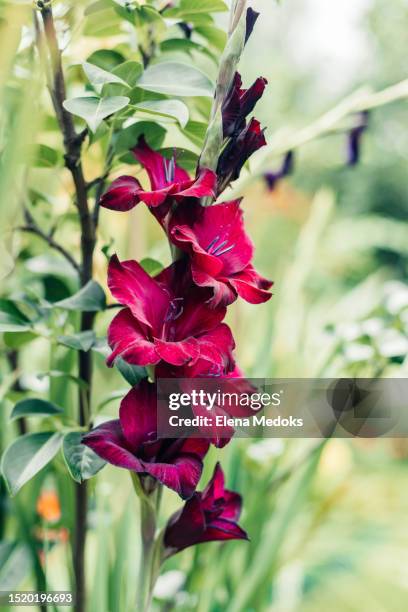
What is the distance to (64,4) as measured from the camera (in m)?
0.25

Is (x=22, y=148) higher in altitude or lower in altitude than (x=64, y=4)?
lower

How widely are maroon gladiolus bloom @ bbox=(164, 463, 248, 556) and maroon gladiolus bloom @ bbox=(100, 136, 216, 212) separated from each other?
11 cm

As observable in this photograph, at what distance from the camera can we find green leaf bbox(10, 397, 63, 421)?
27cm

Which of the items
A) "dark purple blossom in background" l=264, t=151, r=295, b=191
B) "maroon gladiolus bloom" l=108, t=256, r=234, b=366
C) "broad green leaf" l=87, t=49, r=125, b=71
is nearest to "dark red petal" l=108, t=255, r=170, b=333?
"maroon gladiolus bloom" l=108, t=256, r=234, b=366

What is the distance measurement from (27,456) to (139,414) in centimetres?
6

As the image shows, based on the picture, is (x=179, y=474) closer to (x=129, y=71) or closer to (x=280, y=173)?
(x=129, y=71)

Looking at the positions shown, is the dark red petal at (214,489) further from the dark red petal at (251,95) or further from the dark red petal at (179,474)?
the dark red petal at (251,95)

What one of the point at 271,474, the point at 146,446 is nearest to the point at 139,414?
the point at 146,446

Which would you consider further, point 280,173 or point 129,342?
point 280,173

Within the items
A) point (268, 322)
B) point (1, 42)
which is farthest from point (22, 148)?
point (268, 322)

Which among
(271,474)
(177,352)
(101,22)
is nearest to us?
(177,352)

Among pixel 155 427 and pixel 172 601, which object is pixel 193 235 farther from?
pixel 172 601

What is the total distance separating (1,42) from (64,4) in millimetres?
99

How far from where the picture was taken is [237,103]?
209 mm
